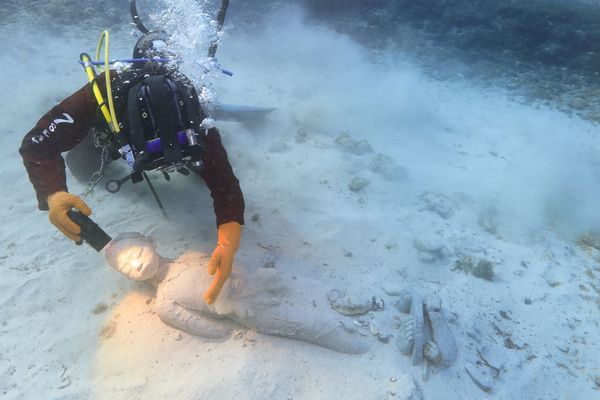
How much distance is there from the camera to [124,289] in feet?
11.7

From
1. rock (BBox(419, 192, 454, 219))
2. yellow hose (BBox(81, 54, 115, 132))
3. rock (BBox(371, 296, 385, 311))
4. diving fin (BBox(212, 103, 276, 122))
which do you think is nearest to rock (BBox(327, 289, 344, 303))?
rock (BBox(371, 296, 385, 311))

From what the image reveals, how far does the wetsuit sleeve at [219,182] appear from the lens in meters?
3.39

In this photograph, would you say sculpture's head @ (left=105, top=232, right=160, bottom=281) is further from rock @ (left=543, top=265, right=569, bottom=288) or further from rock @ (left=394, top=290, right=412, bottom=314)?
rock @ (left=543, top=265, right=569, bottom=288)

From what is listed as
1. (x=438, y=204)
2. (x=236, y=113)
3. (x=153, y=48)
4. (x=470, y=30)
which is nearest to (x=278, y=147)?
(x=236, y=113)

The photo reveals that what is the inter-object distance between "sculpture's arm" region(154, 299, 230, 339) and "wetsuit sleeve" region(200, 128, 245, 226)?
82cm

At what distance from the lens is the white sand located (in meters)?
3.06

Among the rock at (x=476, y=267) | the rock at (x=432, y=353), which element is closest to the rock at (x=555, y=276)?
the rock at (x=476, y=267)

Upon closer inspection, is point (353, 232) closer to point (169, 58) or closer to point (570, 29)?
point (169, 58)

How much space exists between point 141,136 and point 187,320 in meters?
1.58

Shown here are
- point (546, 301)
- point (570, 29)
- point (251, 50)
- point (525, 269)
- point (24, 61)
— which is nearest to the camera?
point (546, 301)

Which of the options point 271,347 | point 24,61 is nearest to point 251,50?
point 24,61

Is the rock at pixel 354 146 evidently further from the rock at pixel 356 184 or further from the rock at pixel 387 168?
the rock at pixel 356 184

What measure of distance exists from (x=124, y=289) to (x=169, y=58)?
2.29m

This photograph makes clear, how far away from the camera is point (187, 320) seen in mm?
3133
